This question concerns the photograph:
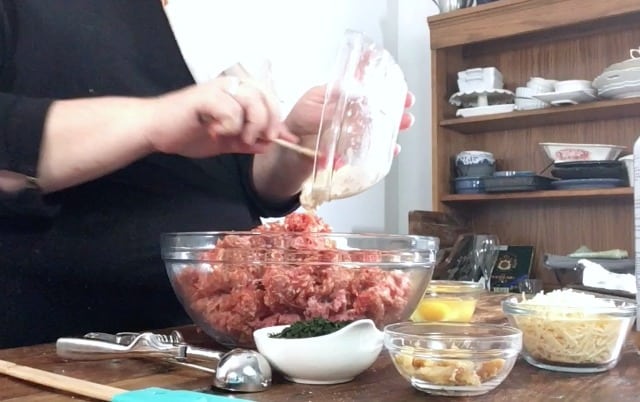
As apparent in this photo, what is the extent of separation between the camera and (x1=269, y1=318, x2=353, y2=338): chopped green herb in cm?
52

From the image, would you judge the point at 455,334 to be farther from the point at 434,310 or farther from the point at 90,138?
the point at 90,138

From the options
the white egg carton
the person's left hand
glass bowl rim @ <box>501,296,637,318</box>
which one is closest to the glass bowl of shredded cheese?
glass bowl rim @ <box>501,296,637,318</box>

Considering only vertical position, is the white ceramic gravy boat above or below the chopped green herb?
below

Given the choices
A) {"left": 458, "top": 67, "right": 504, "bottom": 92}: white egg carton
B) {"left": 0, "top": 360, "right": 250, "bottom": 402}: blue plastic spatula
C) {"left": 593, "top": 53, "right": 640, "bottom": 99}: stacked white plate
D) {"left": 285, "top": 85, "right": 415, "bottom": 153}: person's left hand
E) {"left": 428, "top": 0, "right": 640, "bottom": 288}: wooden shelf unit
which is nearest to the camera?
{"left": 0, "top": 360, "right": 250, "bottom": 402}: blue plastic spatula

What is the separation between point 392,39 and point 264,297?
219 centimetres

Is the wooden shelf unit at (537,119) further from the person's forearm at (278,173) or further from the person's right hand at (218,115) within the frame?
the person's right hand at (218,115)

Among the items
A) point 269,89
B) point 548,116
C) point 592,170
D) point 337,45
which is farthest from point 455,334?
point 337,45

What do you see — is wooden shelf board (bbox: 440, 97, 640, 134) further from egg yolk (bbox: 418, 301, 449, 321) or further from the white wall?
egg yolk (bbox: 418, 301, 449, 321)

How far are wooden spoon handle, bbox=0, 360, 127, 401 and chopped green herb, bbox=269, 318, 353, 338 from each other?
0.12 m

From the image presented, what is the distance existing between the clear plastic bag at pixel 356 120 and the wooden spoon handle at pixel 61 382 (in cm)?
27

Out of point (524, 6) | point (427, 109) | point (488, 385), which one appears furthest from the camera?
point (427, 109)

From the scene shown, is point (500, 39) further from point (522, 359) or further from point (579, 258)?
point (522, 359)

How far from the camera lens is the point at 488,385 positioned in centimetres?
49

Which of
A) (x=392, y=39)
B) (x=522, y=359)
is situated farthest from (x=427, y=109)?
(x=522, y=359)
